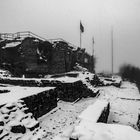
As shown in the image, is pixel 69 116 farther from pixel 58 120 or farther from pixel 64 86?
pixel 64 86

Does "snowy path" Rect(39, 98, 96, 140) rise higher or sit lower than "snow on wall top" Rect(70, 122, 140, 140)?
lower

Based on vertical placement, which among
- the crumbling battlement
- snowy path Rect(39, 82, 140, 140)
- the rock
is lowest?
snowy path Rect(39, 82, 140, 140)

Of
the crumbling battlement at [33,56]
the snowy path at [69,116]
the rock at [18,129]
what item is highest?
the crumbling battlement at [33,56]

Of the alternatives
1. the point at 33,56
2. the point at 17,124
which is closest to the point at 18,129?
the point at 17,124

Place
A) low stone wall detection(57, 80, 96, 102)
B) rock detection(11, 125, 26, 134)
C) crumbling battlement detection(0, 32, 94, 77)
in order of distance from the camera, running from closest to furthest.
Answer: rock detection(11, 125, 26, 134) < low stone wall detection(57, 80, 96, 102) < crumbling battlement detection(0, 32, 94, 77)

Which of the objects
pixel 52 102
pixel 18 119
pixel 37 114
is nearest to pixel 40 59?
pixel 52 102

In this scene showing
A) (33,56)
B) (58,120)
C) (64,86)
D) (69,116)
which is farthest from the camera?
(33,56)

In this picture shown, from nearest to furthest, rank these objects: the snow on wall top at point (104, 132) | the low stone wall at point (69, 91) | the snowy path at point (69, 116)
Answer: the snow on wall top at point (104, 132), the snowy path at point (69, 116), the low stone wall at point (69, 91)

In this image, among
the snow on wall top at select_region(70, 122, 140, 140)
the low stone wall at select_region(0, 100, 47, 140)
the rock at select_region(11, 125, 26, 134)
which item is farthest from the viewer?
the rock at select_region(11, 125, 26, 134)

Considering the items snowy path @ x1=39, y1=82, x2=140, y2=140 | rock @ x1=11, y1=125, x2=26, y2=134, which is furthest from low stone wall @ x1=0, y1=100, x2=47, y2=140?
snowy path @ x1=39, y1=82, x2=140, y2=140

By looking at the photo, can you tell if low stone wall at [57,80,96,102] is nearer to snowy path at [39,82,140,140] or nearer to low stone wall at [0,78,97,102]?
low stone wall at [0,78,97,102]

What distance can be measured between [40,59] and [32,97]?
15.7m

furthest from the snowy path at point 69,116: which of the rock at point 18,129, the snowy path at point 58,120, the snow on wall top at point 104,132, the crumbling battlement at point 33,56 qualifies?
the crumbling battlement at point 33,56

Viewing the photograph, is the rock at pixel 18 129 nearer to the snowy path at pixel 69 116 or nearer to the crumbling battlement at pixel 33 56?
the snowy path at pixel 69 116
